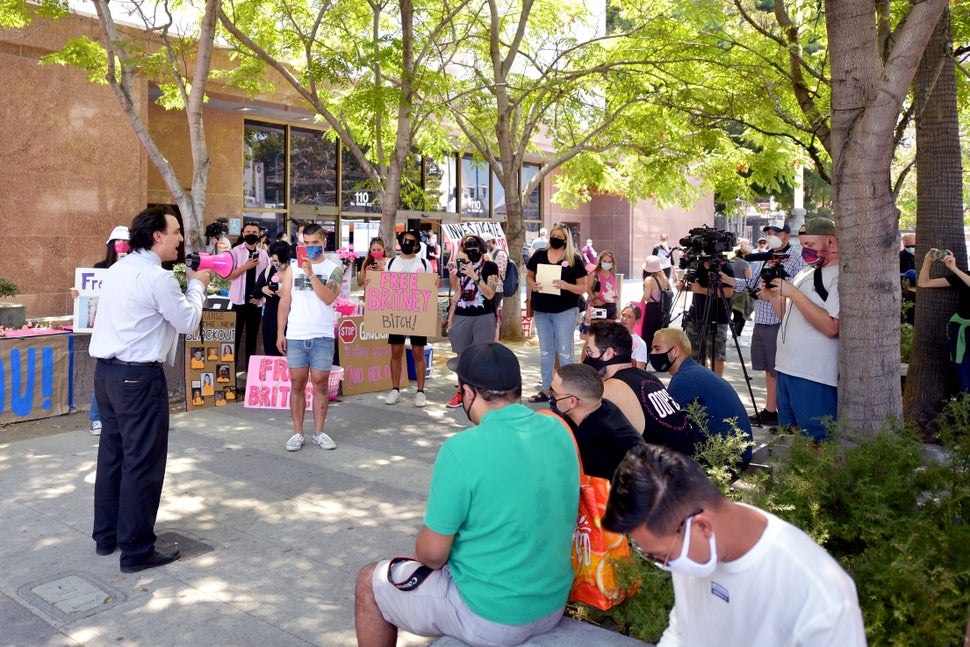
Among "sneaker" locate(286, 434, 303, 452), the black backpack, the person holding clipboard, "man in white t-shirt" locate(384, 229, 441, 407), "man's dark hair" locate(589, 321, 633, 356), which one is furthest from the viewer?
the black backpack

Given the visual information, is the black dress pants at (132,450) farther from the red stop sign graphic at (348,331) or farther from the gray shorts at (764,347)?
the gray shorts at (764,347)

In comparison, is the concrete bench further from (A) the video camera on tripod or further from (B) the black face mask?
(A) the video camera on tripod

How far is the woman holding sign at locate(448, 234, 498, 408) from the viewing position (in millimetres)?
8750

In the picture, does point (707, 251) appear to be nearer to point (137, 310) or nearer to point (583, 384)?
point (583, 384)

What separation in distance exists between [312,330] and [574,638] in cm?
437

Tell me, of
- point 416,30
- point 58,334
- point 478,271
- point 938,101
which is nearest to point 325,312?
point 478,271

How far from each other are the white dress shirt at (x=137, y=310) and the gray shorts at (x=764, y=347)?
5664mm

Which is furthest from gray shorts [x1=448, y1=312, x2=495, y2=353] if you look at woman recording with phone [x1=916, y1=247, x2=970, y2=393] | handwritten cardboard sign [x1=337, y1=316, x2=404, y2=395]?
woman recording with phone [x1=916, y1=247, x2=970, y2=393]

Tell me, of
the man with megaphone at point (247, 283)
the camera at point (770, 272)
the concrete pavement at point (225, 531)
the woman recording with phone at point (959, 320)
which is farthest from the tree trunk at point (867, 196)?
the man with megaphone at point (247, 283)

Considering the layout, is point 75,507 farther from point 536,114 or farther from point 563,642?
point 536,114

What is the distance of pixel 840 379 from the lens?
4.71m

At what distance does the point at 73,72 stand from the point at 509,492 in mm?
14179

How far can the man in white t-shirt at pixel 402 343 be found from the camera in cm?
916

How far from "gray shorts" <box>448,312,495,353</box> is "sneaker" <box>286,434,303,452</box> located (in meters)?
2.18
